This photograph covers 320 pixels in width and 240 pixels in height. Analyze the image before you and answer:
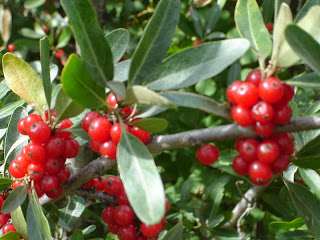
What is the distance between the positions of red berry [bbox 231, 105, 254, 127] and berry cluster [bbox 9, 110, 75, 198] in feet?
2.09

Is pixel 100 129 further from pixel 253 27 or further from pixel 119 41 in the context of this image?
pixel 253 27

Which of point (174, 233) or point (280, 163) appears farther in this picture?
point (174, 233)

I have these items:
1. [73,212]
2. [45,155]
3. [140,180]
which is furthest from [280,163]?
[73,212]

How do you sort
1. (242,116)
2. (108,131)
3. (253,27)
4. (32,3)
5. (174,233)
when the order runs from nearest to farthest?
(242,116) → (108,131) → (253,27) → (174,233) → (32,3)

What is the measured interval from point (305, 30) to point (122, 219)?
109cm

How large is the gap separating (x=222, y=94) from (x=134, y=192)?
7.52ft

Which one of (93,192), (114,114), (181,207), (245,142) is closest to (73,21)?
(114,114)

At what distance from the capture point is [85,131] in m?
1.37

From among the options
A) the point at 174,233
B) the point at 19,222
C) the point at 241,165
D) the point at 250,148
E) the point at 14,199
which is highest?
the point at 250,148

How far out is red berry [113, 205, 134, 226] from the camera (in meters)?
1.65

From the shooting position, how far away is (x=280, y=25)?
1137 mm

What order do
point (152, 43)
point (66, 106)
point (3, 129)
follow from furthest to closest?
point (3, 129) → point (66, 106) → point (152, 43)

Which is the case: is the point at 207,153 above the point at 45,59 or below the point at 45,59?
below

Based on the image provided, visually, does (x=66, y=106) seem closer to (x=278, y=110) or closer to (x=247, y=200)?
(x=278, y=110)
